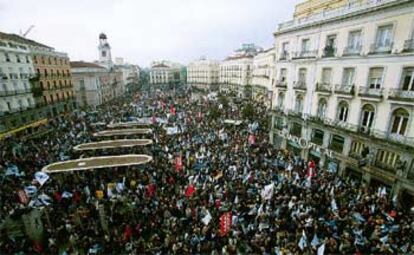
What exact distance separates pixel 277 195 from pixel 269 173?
272 centimetres

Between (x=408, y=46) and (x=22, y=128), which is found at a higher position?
(x=408, y=46)

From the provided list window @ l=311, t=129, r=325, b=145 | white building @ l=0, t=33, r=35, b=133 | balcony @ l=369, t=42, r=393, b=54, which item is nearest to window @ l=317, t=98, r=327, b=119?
window @ l=311, t=129, r=325, b=145

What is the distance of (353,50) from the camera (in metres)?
18.1

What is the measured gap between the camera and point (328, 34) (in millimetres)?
20000

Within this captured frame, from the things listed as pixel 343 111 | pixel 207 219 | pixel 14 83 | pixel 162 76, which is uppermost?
pixel 14 83

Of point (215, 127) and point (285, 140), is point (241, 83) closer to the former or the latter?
point (215, 127)

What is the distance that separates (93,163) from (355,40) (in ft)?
67.1

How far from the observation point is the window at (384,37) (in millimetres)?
15778

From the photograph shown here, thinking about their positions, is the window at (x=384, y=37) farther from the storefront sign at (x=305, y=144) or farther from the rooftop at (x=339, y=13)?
the storefront sign at (x=305, y=144)

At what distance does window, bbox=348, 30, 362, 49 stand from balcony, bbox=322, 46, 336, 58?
4.45 ft

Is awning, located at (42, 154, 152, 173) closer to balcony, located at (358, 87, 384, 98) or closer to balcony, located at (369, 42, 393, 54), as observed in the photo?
balcony, located at (358, 87, 384, 98)

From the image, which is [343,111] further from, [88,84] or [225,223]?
[88,84]

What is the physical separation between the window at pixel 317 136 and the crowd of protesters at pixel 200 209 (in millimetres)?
2640

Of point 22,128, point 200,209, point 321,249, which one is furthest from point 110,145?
point 22,128
